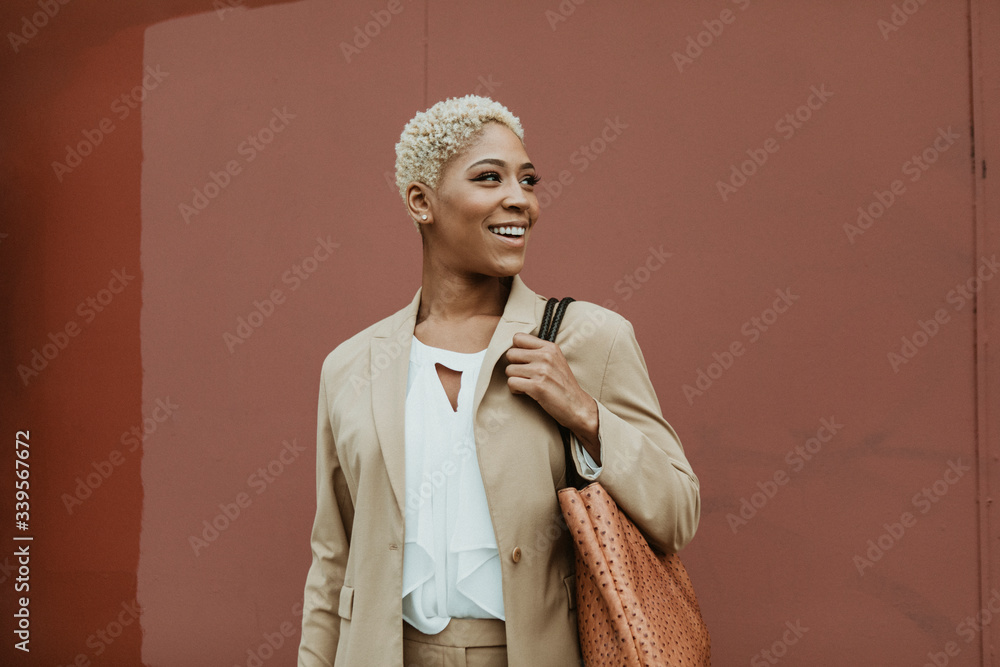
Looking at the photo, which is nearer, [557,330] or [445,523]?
[445,523]

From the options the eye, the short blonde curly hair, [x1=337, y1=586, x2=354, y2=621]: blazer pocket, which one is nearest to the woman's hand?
the eye

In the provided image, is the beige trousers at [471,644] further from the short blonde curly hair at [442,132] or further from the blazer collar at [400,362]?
the short blonde curly hair at [442,132]

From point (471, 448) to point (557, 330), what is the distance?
1.13ft

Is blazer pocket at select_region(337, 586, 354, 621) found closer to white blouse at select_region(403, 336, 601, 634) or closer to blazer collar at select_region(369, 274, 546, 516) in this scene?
white blouse at select_region(403, 336, 601, 634)

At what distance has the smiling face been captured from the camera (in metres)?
1.86

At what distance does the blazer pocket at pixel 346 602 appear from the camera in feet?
6.12

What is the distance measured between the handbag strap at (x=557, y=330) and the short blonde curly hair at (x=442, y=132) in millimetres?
429

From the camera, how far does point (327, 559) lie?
6.50 ft

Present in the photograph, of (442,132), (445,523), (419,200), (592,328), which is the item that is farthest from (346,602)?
(442,132)

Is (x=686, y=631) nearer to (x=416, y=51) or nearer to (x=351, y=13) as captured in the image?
(x=416, y=51)

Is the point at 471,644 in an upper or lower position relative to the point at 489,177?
lower

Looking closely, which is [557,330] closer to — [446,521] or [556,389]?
[556,389]

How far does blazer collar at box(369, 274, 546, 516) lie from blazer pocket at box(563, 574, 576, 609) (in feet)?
1.31

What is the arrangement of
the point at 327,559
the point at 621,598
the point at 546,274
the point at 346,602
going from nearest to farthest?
the point at 621,598
the point at 346,602
the point at 327,559
the point at 546,274
